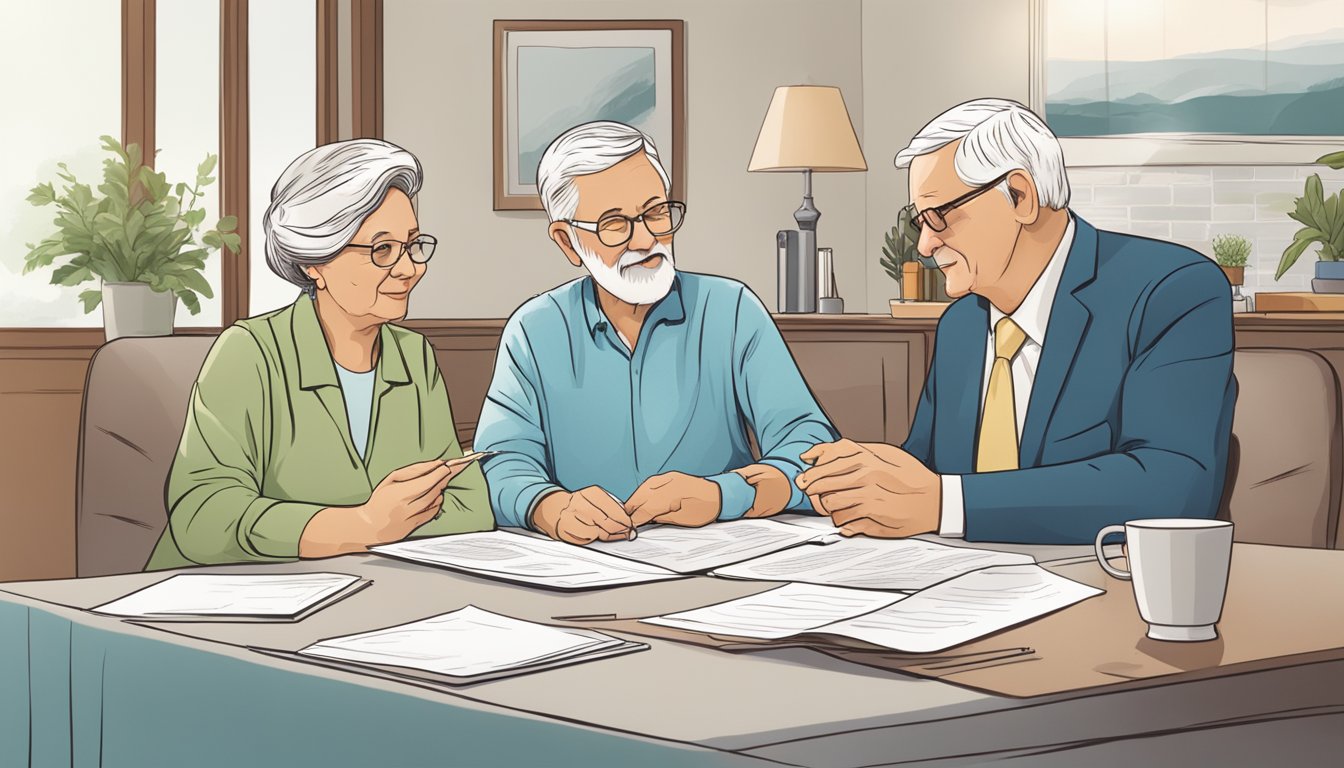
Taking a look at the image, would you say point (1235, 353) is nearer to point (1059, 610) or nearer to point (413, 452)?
point (1059, 610)

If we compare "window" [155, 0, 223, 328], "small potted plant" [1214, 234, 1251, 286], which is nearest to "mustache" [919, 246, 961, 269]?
"small potted plant" [1214, 234, 1251, 286]

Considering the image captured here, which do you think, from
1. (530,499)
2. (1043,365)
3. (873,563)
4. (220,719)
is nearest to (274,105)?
(530,499)

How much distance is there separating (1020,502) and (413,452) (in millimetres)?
882

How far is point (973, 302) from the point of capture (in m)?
1.85

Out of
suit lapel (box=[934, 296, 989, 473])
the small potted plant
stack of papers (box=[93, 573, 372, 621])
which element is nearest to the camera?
stack of papers (box=[93, 573, 372, 621])

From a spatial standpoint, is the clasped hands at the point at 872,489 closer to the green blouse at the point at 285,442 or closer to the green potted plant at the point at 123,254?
the green blouse at the point at 285,442

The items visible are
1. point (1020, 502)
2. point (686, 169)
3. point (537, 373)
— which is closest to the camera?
point (1020, 502)

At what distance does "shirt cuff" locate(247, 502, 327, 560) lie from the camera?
1.49 metres

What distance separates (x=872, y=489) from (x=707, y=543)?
210mm

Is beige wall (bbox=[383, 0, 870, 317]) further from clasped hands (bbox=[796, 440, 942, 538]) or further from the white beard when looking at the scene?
clasped hands (bbox=[796, 440, 942, 538])

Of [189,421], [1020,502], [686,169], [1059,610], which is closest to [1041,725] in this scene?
[1059,610]

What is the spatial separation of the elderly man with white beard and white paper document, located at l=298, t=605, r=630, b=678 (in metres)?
0.88

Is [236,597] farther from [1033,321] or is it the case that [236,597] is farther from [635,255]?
[1033,321]

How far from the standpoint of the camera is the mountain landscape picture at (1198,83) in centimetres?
415
